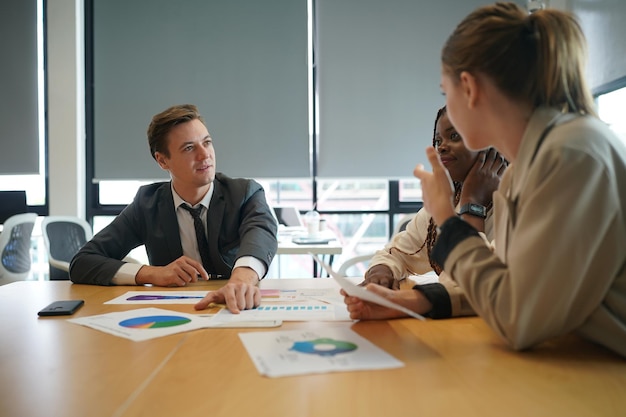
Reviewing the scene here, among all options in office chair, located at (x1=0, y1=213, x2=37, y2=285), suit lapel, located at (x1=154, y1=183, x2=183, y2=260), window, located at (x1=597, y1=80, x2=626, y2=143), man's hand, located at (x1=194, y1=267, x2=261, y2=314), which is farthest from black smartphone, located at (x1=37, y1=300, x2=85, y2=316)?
window, located at (x1=597, y1=80, x2=626, y2=143)

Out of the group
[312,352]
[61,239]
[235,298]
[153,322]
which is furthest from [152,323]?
[61,239]

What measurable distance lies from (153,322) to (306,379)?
0.57 metres

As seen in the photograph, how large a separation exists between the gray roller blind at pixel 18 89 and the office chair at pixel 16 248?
44.0 inches

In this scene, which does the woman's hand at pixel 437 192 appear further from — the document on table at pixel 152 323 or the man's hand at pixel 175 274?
the man's hand at pixel 175 274

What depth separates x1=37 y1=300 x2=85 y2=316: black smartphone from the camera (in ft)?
4.62

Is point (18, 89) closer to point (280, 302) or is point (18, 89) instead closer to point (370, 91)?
point (370, 91)

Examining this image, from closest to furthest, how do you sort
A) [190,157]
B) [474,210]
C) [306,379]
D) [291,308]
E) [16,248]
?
[306,379] → [291,308] → [474,210] → [190,157] → [16,248]

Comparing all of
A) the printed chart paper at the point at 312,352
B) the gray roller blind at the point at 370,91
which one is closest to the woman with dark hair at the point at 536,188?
the printed chart paper at the point at 312,352

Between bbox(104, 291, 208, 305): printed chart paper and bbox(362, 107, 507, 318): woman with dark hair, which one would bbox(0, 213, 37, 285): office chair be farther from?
bbox(362, 107, 507, 318): woman with dark hair

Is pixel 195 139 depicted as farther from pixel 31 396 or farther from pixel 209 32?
pixel 209 32

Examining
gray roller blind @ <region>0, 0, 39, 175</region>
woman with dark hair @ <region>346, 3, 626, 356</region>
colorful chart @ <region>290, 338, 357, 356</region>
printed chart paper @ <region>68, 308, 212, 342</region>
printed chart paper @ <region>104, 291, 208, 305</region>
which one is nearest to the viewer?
woman with dark hair @ <region>346, 3, 626, 356</region>

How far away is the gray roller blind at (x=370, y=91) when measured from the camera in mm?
4949

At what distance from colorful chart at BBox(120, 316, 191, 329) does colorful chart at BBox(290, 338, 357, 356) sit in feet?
1.20

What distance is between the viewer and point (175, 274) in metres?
1.82
